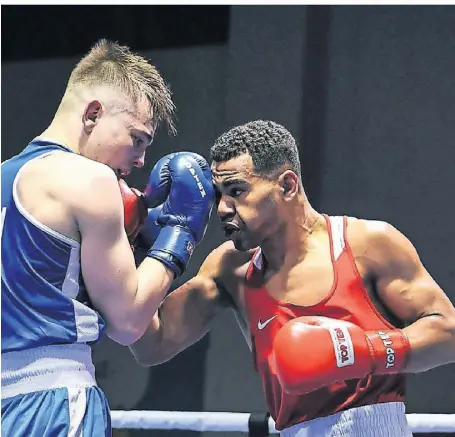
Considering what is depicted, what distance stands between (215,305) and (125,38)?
79.4 inches

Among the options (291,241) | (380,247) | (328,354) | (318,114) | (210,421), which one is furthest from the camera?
(318,114)

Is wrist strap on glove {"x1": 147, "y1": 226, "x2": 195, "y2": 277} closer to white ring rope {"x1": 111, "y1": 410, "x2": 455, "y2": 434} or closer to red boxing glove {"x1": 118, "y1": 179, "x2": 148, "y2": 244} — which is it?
red boxing glove {"x1": 118, "y1": 179, "x2": 148, "y2": 244}

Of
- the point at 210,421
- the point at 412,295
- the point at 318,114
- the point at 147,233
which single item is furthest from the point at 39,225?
the point at 318,114

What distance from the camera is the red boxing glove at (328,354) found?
6.08 feet

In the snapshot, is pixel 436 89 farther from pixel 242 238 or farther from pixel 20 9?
pixel 20 9

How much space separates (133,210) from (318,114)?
167 cm

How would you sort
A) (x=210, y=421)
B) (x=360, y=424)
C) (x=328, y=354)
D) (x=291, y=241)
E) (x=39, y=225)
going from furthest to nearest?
(x=210, y=421)
(x=291, y=241)
(x=360, y=424)
(x=328, y=354)
(x=39, y=225)

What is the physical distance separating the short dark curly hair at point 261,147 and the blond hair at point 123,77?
0.20m

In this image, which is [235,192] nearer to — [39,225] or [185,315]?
[185,315]

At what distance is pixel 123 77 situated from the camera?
1.93 meters

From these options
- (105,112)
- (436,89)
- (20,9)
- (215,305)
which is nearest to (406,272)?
Answer: (215,305)

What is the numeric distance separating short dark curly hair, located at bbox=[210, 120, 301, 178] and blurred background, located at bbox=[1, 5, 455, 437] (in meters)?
1.41

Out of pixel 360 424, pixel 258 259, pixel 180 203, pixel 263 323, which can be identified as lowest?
pixel 360 424

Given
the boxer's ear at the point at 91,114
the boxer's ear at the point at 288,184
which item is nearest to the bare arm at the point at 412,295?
the boxer's ear at the point at 288,184
